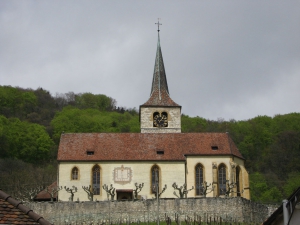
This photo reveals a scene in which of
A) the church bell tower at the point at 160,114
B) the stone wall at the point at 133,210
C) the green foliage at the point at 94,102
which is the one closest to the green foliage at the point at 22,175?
the church bell tower at the point at 160,114

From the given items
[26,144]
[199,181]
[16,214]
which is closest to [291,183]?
[199,181]

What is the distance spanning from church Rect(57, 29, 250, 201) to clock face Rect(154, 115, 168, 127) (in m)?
6.48

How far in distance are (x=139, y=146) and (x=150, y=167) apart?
107 inches

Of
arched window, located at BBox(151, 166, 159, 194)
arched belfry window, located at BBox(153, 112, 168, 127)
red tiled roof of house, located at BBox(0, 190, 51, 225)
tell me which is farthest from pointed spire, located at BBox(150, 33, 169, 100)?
red tiled roof of house, located at BBox(0, 190, 51, 225)

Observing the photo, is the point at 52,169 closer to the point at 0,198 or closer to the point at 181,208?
the point at 181,208

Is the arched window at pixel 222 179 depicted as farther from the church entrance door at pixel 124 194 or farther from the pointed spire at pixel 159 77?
the pointed spire at pixel 159 77

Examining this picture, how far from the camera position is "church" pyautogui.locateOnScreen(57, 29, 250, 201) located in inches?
1956

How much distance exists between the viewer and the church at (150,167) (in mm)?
49688

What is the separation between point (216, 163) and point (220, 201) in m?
8.75

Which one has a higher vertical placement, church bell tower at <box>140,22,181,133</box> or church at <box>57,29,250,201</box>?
church bell tower at <box>140,22,181,133</box>

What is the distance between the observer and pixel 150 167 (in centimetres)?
5041

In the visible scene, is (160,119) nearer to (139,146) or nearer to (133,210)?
(139,146)

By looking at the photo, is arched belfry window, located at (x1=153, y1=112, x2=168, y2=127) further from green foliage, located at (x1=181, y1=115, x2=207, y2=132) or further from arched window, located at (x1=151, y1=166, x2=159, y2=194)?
green foliage, located at (x1=181, y1=115, x2=207, y2=132)

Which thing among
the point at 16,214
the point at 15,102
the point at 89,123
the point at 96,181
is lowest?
the point at 96,181
